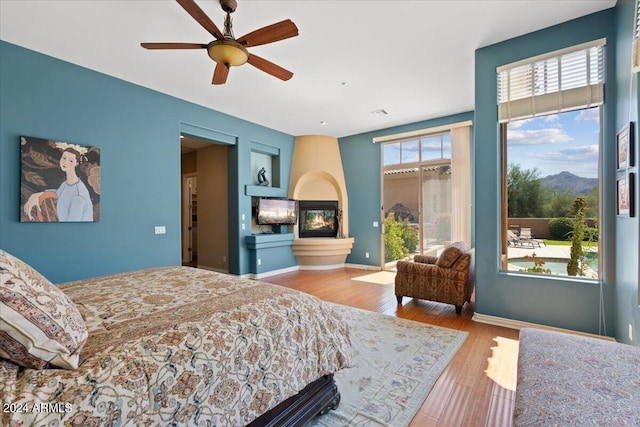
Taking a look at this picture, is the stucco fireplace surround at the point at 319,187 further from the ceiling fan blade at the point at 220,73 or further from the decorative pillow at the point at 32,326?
the decorative pillow at the point at 32,326

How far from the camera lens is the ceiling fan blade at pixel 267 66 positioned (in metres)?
2.55

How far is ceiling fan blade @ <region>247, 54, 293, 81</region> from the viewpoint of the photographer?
255 cm

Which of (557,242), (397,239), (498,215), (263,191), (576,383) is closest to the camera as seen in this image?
(576,383)

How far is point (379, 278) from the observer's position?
550cm

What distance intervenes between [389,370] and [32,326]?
2175 mm

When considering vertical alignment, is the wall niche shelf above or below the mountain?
above

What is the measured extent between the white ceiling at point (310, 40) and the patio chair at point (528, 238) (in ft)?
6.98

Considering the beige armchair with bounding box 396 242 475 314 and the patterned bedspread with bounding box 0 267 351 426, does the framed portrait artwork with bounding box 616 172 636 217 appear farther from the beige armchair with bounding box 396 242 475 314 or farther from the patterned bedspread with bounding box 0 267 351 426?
the patterned bedspread with bounding box 0 267 351 426

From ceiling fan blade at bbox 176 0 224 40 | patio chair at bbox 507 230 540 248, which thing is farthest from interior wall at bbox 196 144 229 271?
patio chair at bbox 507 230 540 248

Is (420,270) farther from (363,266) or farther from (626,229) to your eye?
(363,266)

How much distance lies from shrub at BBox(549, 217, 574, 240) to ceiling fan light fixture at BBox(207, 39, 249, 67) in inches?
140

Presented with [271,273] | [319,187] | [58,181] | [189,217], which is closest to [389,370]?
[271,273]

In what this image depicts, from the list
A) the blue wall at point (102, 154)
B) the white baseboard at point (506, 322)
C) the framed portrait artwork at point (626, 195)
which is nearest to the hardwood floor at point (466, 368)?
the white baseboard at point (506, 322)

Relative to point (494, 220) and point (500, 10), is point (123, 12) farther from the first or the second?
point (494, 220)
